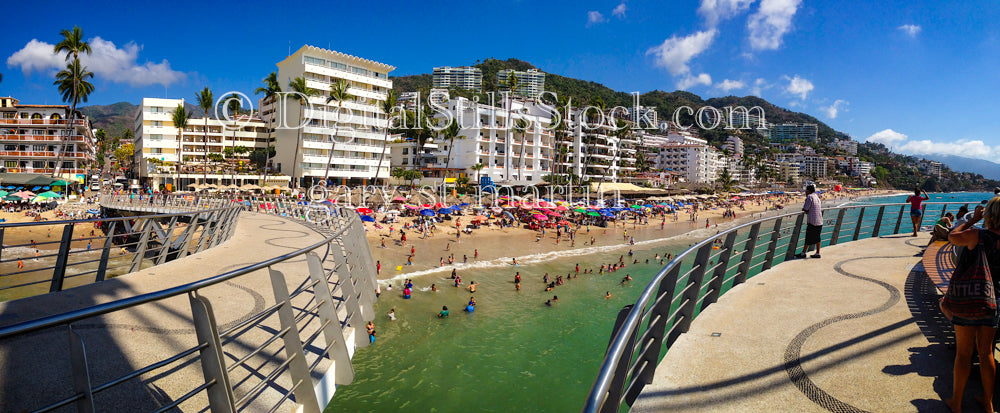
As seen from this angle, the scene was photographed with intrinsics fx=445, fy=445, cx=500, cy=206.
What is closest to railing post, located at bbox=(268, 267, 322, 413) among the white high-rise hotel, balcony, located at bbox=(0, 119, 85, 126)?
Answer: the white high-rise hotel

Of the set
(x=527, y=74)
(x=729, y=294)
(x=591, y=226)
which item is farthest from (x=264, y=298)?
(x=527, y=74)

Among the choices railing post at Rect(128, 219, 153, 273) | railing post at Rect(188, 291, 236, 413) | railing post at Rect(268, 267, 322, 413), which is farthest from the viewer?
railing post at Rect(128, 219, 153, 273)

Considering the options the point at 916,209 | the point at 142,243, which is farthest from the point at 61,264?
the point at 916,209

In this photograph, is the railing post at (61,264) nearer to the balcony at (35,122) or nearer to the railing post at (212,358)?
the railing post at (212,358)

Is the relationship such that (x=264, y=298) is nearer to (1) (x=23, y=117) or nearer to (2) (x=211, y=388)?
(2) (x=211, y=388)

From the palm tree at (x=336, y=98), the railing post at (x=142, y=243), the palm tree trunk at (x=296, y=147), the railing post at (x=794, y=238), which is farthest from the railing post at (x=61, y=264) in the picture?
the palm tree trunk at (x=296, y=147)

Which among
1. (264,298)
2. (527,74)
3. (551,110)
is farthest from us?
(527,74)

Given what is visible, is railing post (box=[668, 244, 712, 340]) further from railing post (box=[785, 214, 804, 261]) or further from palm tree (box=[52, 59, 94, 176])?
palm tree (box=[52, 59, 94, 176])
